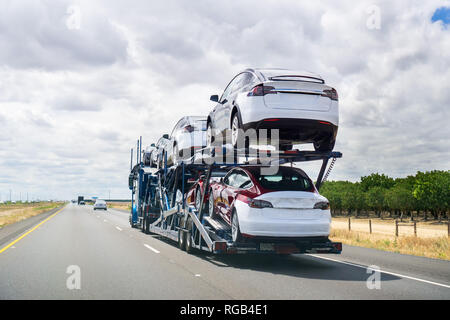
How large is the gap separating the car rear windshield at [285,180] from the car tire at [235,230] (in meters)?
0.86

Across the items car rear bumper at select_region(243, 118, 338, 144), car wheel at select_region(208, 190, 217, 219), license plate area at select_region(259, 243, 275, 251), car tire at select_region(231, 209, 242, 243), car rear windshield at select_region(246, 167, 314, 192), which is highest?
car rear bumper at select_region(243, 118, 338, 144)

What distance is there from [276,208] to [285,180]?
99 centimetres

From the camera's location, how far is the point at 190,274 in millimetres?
8711

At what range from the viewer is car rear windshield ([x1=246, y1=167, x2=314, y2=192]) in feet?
31.0

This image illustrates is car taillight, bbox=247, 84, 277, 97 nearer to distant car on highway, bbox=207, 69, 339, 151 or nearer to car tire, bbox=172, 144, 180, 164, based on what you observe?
distant car on highway, bbox=207, 69, 339, 151

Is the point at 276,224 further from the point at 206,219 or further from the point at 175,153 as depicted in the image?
the point at 175,153

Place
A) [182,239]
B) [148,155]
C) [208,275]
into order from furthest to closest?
[148,155] → [182,239] → [208,275]

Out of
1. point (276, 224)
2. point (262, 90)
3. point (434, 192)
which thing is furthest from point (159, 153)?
point (434, 192)

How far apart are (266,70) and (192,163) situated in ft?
12.2

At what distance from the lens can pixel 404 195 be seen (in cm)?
7725

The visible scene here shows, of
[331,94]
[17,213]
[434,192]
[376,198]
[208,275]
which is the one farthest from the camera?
[376,198]

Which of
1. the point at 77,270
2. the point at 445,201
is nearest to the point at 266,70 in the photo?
the point at 77,270

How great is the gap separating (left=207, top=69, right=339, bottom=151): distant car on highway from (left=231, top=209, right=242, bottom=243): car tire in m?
1.52

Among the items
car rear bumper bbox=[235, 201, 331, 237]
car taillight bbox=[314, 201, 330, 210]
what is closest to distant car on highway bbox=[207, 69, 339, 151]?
car taillight bbox=[314, 201, 330, 210]
